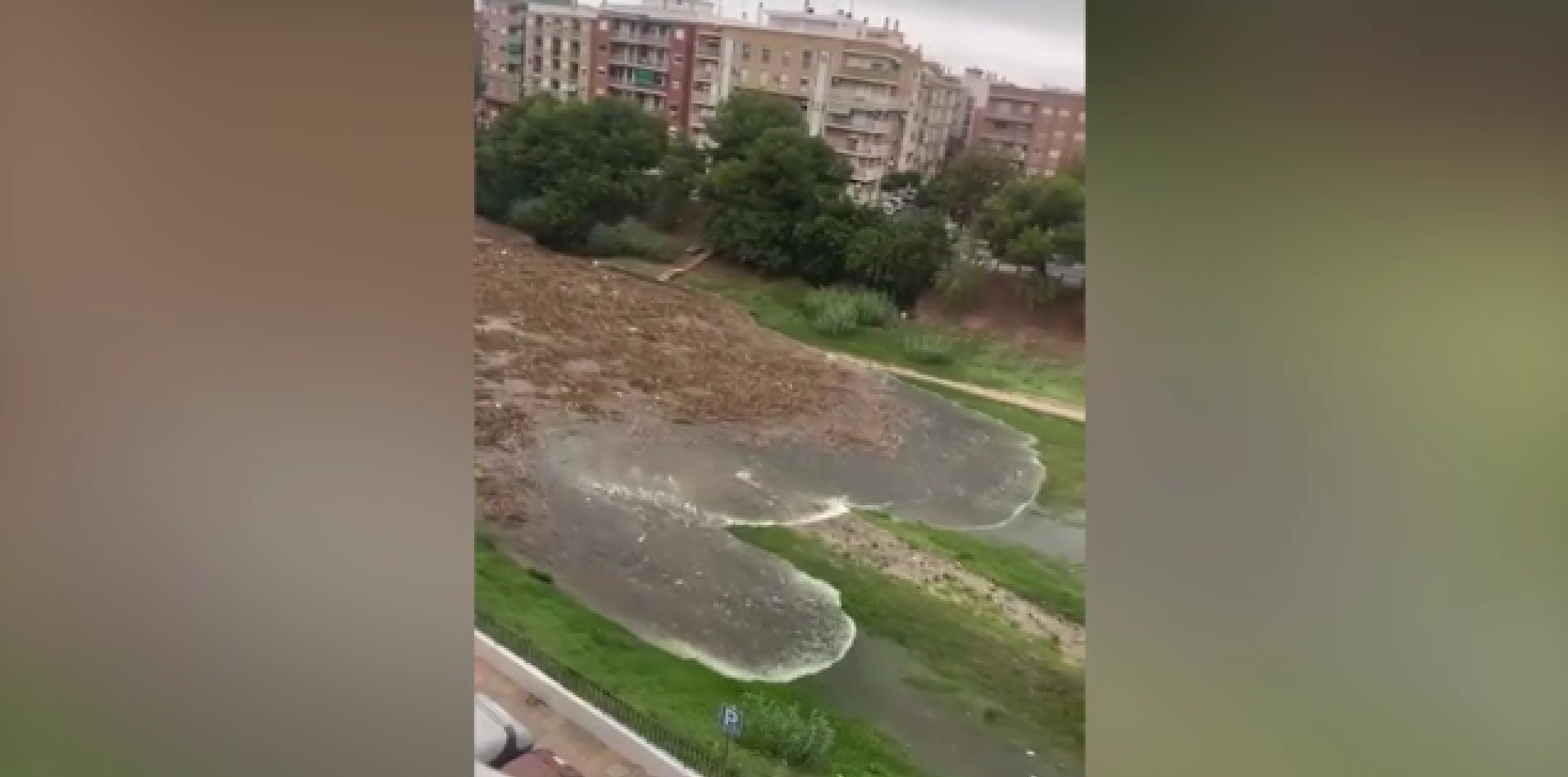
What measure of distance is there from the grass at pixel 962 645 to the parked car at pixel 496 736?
48 cm

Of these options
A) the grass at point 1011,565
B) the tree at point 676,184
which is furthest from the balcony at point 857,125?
the grass at point 1011,565

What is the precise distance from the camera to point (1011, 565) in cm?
190

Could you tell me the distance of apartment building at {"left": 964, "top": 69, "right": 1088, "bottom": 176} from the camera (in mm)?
1765

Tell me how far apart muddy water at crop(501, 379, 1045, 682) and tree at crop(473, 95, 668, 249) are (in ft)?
1.12

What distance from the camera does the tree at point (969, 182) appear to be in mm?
1822

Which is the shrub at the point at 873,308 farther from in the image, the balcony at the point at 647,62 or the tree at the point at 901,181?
the balcony at the point at 647,62

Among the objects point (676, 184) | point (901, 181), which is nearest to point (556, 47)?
point (676, 184)
